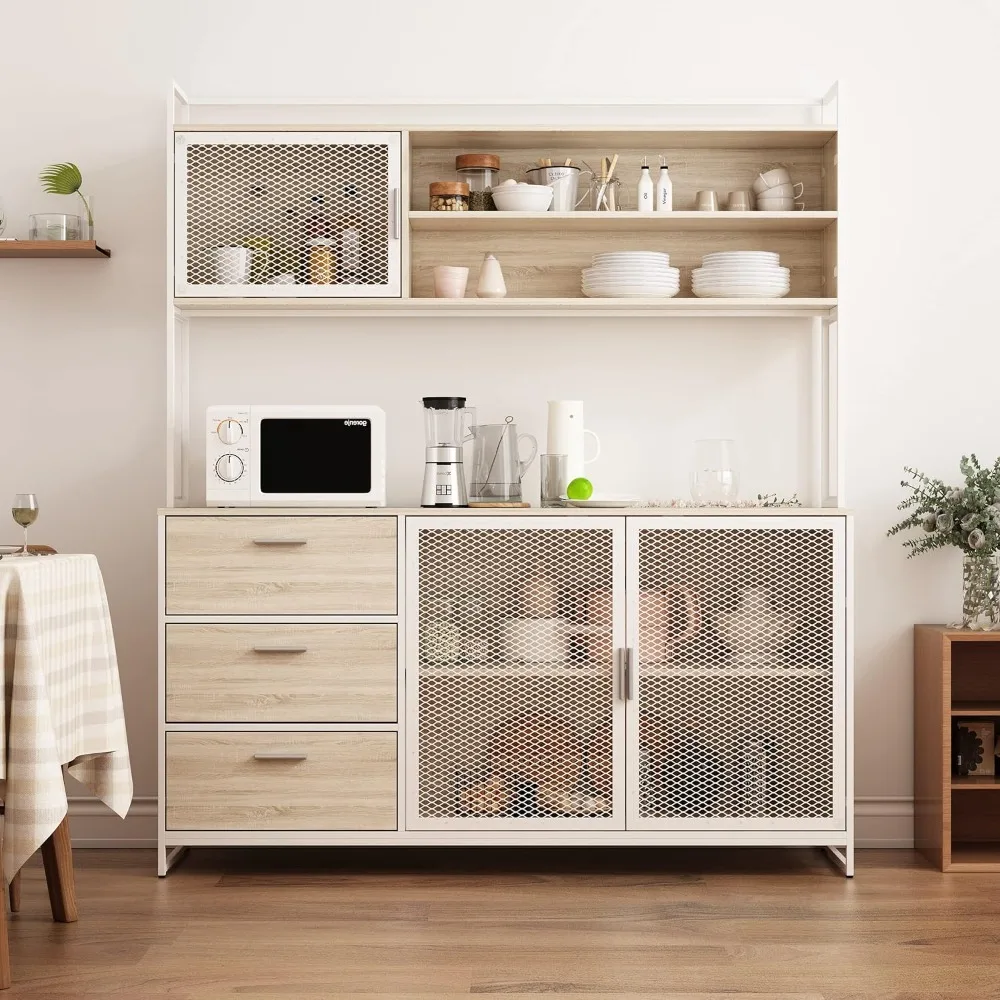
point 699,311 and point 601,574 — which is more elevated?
point 699,311

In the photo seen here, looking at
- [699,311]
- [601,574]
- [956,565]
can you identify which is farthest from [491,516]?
[956,565]

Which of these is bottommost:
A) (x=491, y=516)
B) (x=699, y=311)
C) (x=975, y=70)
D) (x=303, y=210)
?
(x=491, y=516)

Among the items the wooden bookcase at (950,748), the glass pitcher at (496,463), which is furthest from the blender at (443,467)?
the wooden bookcase at (950,748)

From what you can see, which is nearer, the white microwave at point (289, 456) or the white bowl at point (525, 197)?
the white microwave at point (289, 456)

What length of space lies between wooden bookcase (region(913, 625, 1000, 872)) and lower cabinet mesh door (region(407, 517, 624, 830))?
2.86 feet

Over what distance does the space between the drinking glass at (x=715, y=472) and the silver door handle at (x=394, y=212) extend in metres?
1.02

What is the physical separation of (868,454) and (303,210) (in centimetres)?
175

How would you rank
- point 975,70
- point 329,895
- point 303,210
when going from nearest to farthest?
point 329,895
point 303,210
point 975,70

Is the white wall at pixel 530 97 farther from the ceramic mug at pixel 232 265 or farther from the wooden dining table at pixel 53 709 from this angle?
the wooden dining table at pixel 53 709

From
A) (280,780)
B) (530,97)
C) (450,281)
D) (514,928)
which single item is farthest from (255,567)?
(530,97)

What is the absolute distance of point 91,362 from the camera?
3.16 meters

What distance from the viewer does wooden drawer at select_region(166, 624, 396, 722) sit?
9.04 feet

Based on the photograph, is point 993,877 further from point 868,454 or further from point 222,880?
point 222,880

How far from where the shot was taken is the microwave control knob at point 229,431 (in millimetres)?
2795
